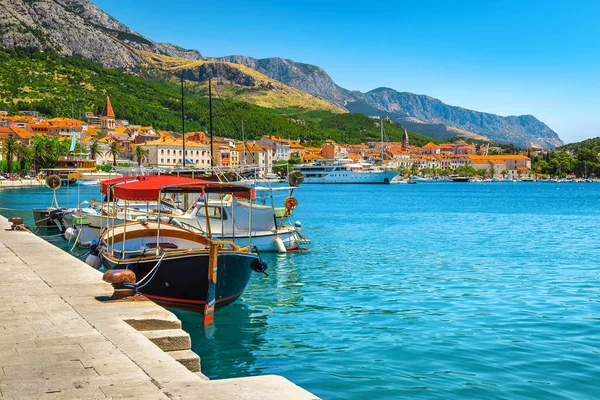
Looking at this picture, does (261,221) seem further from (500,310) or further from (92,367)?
(92,367)

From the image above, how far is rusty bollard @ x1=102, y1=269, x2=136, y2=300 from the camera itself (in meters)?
11.3

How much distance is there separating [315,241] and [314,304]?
1694 centimetres

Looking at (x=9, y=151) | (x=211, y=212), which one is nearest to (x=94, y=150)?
(x=9, y=151)

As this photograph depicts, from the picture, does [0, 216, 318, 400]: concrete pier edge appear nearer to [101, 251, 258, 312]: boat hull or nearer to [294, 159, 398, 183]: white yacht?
[101, 251, 258, 312]: boat hull

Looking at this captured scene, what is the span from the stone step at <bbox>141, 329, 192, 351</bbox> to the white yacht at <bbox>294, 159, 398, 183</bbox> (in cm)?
16360

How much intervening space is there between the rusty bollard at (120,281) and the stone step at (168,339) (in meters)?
Result: 2.43

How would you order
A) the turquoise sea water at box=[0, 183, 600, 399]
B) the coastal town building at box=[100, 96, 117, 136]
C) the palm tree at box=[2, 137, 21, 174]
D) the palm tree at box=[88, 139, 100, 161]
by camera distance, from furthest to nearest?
the coastal town building at box=[100, 96, 117, 136]
the palm tree at box=[88, 139, 100, 161]
the palm tree at box=[2, 137, 21, 174]
the turquoise sea water at box=[0, 183, 600, 399]

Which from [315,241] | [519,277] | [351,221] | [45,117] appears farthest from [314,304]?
[45,117]

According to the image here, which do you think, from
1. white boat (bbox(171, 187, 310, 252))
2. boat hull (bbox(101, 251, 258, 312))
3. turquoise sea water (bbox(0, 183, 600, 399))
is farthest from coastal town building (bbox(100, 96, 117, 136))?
boat hull (bbox(101, 251, 258, 312))

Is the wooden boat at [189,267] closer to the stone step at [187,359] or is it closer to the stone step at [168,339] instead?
the stone step at [168,339]

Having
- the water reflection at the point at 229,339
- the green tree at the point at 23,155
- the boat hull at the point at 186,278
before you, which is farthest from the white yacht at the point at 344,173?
the boat hull at the point at 186,278

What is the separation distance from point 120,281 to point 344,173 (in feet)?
531

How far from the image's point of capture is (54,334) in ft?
28.5

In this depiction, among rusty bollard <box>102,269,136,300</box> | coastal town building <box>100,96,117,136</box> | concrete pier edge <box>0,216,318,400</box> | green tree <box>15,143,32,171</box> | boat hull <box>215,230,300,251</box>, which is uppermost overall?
coastal town building <box>100,96,117,136</box>
